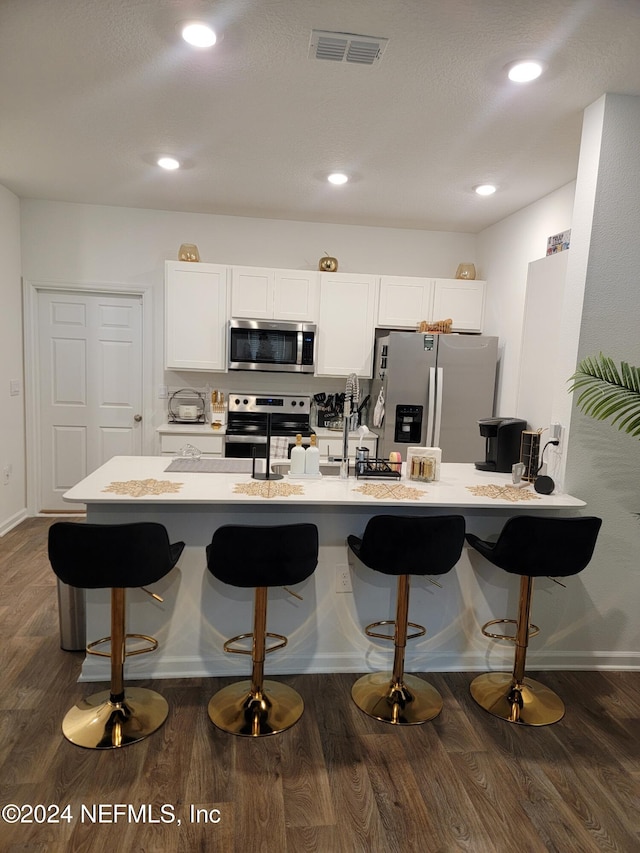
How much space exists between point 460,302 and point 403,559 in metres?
3.12

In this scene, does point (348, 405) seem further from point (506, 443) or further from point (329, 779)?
point (329, 779)

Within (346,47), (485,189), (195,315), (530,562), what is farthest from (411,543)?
(195,315)

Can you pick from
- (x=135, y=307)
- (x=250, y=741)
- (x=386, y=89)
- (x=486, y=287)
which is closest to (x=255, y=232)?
(x=135, y=307)

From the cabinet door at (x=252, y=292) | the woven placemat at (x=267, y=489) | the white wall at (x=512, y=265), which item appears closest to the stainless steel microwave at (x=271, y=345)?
Result: the cabinet door at (x=252, y=292)

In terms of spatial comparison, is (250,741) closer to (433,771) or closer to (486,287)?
(433,771)

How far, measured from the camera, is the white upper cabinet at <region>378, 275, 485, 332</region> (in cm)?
460

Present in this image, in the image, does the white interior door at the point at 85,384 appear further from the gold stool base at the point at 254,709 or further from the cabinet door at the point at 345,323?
the gold stool base at the point at 254,709

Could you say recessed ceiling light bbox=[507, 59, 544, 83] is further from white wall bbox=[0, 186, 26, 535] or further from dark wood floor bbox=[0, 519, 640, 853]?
white wall bbox=[0, 186, 26, 535]

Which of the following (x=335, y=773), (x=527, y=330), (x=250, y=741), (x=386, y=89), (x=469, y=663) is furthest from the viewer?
(x=527, y=330)

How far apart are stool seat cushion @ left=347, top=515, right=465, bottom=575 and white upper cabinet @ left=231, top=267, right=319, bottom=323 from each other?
2.76 metres

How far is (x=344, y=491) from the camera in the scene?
2463 mm

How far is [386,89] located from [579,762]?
2983mm

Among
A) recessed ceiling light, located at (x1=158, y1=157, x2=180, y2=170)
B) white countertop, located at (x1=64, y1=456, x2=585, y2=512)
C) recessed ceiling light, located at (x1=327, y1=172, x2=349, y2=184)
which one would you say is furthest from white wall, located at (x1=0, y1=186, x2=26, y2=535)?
recessed ceiling light, located at (x1=327, y1=172, x2=349, y2=184)

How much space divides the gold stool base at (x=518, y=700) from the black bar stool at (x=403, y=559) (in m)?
0.24
